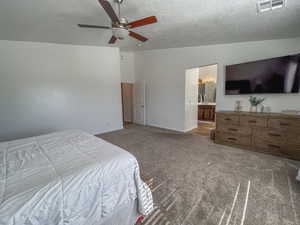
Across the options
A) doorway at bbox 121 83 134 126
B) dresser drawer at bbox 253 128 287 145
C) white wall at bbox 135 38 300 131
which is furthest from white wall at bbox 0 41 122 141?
dresser drawer at bbox 253 128 287 145

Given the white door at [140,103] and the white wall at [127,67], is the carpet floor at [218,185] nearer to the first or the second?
the white door at [140,103]

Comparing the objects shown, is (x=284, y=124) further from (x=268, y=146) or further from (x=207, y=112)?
(x=207, y=112)

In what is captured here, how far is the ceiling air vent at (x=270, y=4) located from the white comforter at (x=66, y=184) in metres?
2.70

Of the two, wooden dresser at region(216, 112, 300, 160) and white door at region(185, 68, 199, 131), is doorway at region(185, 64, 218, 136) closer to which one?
white door at region(185, 68, 199, 131)

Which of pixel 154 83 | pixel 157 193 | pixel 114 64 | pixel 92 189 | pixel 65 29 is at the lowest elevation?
pixel 157 193

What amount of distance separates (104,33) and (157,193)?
368cm

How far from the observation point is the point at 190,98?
5.12 meters

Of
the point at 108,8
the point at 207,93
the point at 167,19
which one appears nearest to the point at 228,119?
the point at 167,19

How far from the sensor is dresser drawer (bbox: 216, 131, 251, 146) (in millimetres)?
3357

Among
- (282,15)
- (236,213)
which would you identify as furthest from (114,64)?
(236,213)

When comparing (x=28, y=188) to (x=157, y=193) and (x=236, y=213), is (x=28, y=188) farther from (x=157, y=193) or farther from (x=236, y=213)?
(x=236, y=213)

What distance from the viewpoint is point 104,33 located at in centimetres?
351

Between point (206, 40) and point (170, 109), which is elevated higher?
point (206, 40)

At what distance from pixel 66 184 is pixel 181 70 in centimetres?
452
